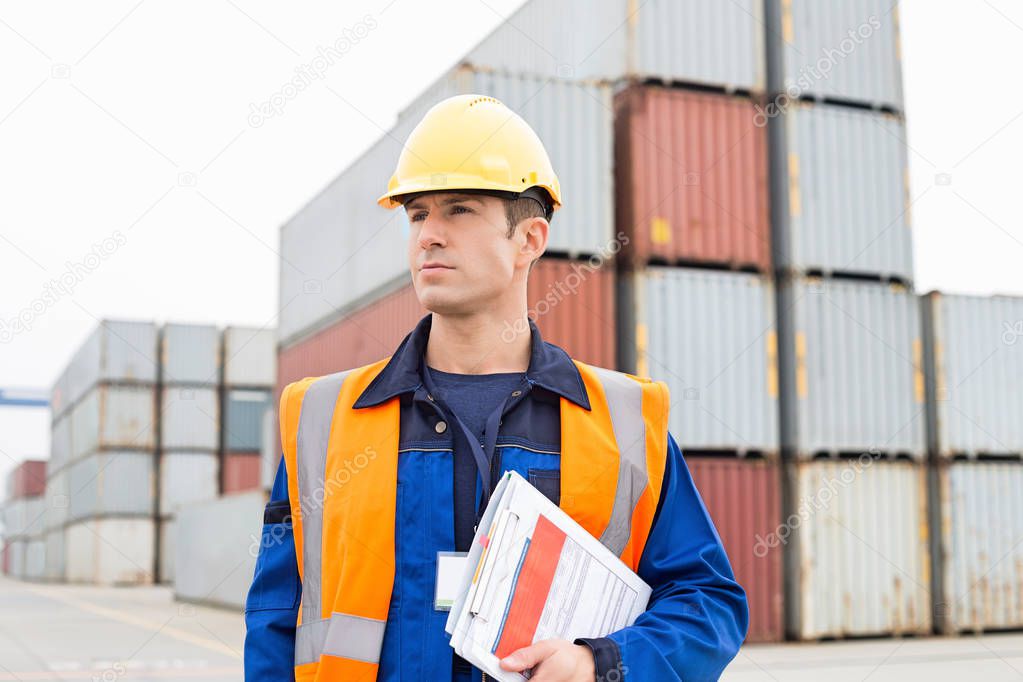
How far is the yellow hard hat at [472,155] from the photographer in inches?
85.0

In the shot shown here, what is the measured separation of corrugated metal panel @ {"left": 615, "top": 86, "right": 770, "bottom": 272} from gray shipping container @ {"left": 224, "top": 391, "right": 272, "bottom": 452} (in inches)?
1108

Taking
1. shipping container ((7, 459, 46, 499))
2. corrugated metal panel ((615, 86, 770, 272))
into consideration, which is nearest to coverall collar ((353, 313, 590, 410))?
corrugated metal panel ((615, 86, 770, 272))

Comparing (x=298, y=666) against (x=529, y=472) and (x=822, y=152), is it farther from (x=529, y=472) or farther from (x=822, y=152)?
(x=822, y=152)

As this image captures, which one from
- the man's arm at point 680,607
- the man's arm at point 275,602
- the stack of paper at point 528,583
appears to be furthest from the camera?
the man's arm at point 275,602

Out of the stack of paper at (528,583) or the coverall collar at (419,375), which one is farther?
the coverall collar at (419,375)

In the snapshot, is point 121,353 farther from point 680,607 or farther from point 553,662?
point 553,662

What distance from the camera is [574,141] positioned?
12383 millimetres

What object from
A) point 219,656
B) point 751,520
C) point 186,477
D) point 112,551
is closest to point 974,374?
point 751,520

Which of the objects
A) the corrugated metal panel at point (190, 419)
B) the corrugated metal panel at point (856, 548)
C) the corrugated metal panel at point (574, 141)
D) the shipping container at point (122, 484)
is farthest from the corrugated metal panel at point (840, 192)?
the shipping container at point (122, 484)

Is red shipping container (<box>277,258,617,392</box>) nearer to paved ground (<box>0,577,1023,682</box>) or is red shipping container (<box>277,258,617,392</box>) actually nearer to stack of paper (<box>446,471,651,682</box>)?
paved ground (<box>0,577,1023,682</box>)

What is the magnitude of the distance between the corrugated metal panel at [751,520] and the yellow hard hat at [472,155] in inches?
417

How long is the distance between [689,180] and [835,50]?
305 centimetres

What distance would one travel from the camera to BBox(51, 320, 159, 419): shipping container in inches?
1457

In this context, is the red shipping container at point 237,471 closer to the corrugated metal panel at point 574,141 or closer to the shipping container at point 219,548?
the shipping container at point 219,548
